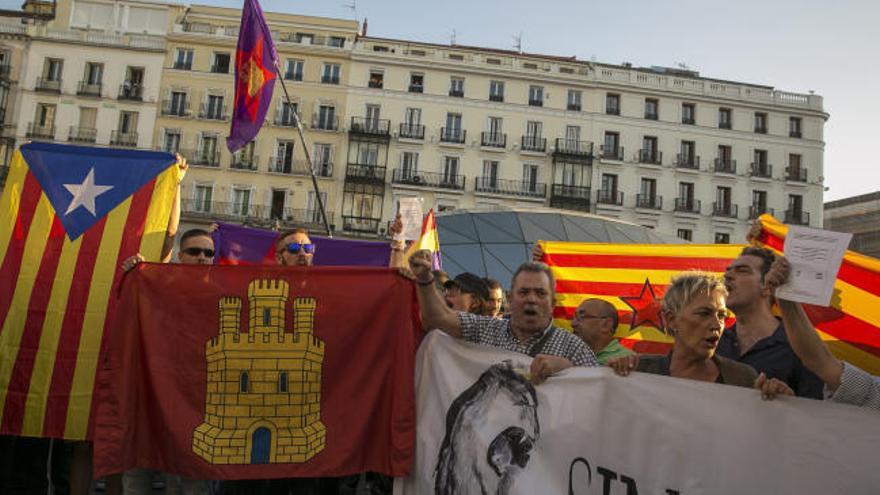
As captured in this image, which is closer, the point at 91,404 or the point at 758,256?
the point at 758,256

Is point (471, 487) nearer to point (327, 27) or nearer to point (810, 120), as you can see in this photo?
point (327, 27)

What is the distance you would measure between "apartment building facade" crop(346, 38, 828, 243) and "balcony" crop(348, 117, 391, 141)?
0.09m

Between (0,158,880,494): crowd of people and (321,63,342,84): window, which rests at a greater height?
(321,63,342,84): window

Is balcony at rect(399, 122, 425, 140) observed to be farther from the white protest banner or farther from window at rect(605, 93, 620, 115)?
the white protest banner

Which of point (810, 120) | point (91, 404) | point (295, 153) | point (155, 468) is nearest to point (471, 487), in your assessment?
point (155, 468)

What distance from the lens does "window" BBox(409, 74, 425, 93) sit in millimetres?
46516

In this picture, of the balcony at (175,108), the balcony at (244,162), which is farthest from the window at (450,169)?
the balcony at (175,108)

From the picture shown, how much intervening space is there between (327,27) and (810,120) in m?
34.1

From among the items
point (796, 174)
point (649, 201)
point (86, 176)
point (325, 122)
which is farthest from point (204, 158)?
point (86, 176)

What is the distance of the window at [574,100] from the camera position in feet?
154

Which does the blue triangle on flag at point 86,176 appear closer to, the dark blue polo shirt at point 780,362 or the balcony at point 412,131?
the dark blue polo shirt at point 780,362

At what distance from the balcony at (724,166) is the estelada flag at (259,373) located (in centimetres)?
4767

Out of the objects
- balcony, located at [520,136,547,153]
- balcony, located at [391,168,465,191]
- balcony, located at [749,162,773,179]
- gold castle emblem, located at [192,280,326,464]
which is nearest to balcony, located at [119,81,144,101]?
balcony, located at [391,168,465,191]

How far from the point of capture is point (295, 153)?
44688mm
